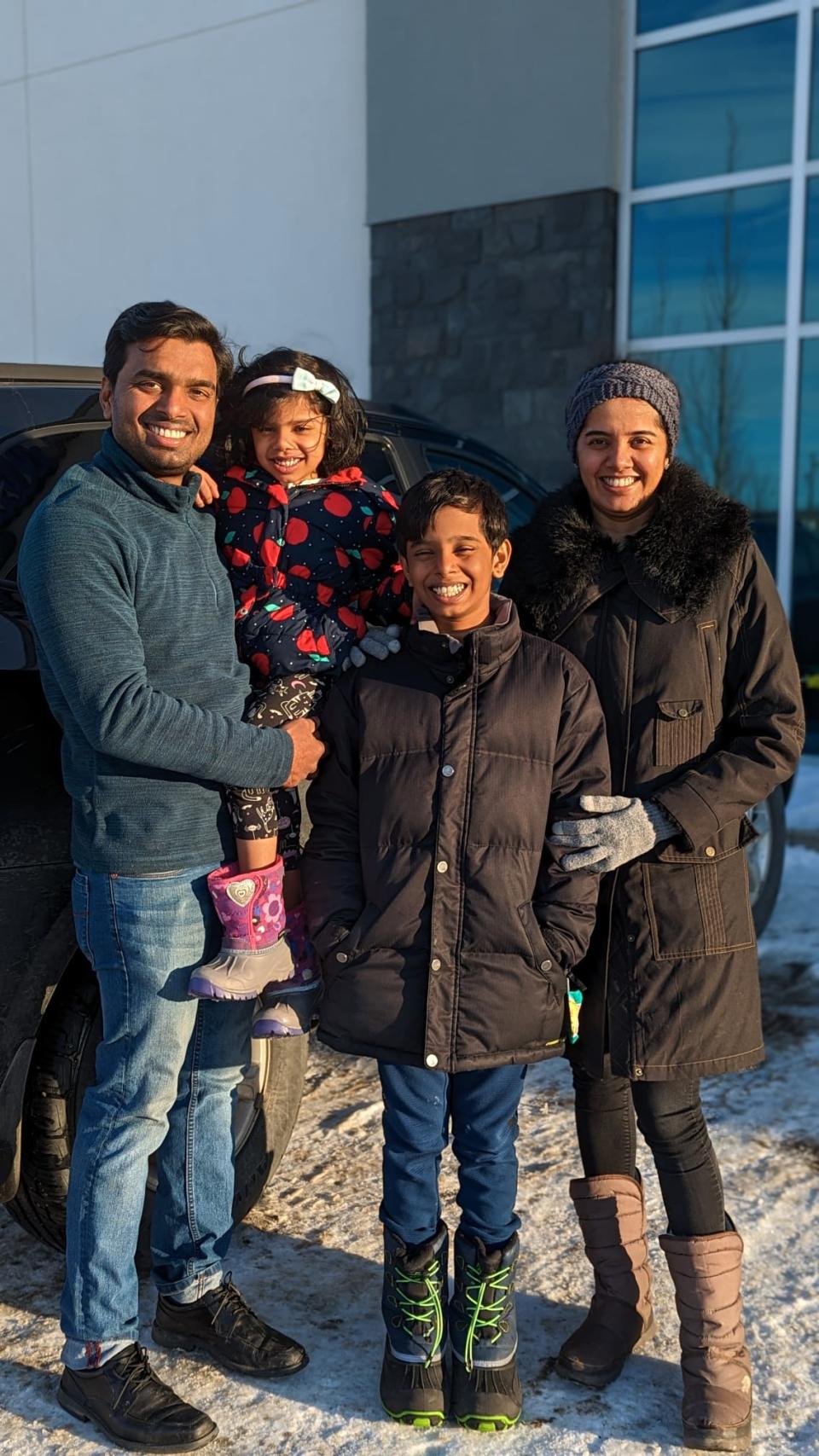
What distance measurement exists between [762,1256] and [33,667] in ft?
6.67

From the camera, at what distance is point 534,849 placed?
7.30 feet

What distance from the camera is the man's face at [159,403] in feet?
7.05

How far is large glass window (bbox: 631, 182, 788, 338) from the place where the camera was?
9.66 metres

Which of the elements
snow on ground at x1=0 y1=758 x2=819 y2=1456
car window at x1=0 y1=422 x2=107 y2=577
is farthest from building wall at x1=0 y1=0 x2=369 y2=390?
snow on ground at x1=0 y1=758 x2=819 y2=1456

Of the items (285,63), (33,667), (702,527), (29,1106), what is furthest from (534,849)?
(285,63)

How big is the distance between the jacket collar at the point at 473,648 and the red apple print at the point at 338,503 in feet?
1.02

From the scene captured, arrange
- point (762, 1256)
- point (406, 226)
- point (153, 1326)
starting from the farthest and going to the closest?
point (406, 226) → point (762, 1256) → point (153, 1326)

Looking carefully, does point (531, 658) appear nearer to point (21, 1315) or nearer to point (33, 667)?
point (33, 667)

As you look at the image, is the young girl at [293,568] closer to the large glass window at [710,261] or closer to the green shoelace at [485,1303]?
the green shoelace at [485,1303]

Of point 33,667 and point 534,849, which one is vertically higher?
point 33,667

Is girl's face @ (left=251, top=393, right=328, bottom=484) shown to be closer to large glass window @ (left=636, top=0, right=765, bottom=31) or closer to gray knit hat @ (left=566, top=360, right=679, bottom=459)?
gray knit hat @ (left=566, top=360, right=679, bottom=459)

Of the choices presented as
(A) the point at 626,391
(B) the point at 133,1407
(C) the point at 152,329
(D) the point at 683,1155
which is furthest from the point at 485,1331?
(C) the point at 152,329

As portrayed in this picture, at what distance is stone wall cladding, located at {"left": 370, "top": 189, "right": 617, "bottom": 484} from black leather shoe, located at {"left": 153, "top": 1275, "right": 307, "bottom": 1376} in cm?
865

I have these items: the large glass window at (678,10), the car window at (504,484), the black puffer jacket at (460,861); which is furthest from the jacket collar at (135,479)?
the large glass window at (678,10)
